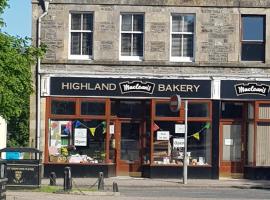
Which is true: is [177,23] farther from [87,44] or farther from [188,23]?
[87,44]

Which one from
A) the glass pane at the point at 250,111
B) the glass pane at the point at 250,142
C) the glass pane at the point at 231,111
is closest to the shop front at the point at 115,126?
the glass pane at the point at 231,111

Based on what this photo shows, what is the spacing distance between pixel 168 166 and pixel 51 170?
15.8 feet

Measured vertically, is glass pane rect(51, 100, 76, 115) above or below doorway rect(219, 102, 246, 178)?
above

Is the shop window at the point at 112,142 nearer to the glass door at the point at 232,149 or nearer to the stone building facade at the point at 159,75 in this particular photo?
the stone building facade at the point at 159,75

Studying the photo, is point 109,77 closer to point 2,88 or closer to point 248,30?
point 248,30

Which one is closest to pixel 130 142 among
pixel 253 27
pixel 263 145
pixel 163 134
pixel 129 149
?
pixel 129 149

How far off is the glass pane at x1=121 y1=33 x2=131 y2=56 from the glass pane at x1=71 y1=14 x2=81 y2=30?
75.2 inches

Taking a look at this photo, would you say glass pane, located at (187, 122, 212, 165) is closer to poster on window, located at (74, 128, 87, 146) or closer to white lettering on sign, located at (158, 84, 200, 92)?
white lettering on sign, located at (158, 84, 200, 92)

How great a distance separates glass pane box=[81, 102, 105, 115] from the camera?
29391mm

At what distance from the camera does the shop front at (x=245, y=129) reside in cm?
2944

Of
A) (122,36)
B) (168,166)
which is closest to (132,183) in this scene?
(168,166)

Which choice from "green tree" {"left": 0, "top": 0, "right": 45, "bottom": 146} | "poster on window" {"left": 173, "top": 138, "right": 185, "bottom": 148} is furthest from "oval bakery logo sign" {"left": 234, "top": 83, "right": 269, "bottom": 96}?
"green tree" {"left": 0, "top": 0, "right": 45, "bottom": 146}

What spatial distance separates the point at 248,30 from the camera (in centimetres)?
2995

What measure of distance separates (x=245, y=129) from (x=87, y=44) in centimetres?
751
